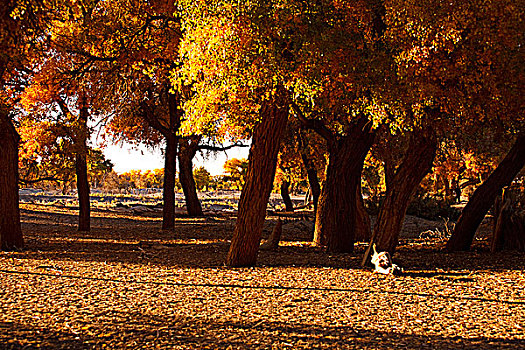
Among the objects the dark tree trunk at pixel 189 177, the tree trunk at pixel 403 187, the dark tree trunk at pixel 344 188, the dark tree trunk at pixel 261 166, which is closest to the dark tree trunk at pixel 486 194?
the dark tree trunk at pixel 344 188

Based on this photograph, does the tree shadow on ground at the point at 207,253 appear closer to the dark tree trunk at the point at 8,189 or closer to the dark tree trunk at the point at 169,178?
the dark tree trunk at the point at 8,189

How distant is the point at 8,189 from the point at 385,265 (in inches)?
331

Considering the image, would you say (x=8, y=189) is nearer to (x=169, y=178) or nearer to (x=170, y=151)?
(x=169, y=178)

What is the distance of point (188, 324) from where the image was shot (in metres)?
6.04

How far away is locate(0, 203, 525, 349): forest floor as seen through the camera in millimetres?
5578

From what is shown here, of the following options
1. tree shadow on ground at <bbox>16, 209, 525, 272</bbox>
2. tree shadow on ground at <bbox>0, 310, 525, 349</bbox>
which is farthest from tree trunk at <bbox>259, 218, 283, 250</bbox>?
tree shadow on ground at <bbox>0, 310, 525, 349</bbox>

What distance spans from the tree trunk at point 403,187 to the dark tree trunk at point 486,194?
2975mm

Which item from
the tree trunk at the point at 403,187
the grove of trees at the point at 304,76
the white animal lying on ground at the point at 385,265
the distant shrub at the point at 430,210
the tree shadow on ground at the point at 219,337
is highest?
the grove of trees at the point at 304,76

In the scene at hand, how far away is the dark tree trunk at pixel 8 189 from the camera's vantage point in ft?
38.9

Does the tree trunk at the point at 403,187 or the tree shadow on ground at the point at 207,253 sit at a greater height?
the tree trunk at the point at 403,187

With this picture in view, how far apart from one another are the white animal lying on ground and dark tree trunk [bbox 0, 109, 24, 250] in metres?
8.02

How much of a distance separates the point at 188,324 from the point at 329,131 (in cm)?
839

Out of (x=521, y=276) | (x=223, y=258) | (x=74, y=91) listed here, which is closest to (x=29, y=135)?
(x=74, y=91)

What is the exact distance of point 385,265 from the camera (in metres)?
9.95
